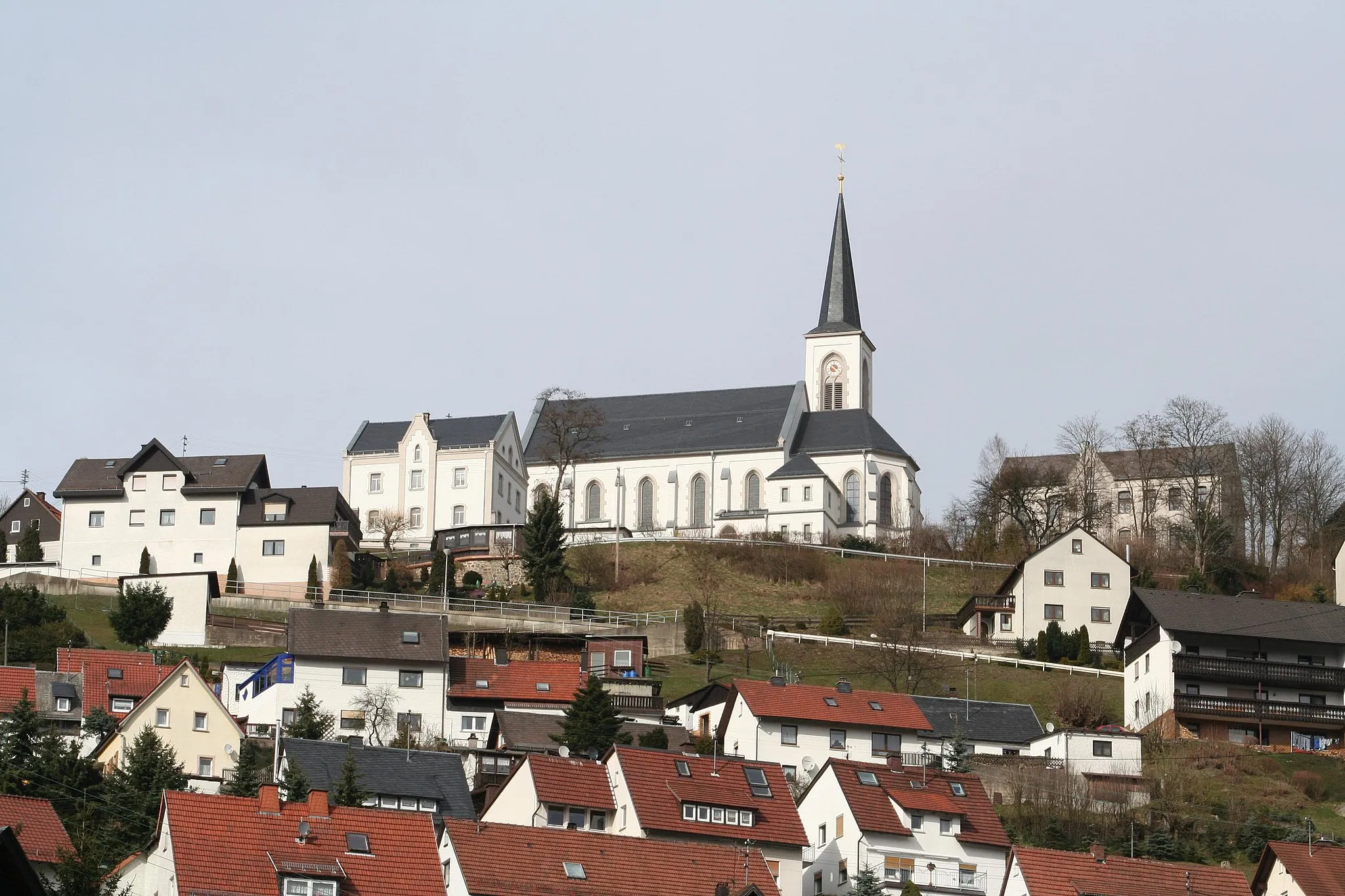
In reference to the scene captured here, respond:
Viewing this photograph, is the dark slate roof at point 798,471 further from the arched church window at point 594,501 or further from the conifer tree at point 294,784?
the conifer tree at point 294,784

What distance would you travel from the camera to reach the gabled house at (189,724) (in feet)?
185

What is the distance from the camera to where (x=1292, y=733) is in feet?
218

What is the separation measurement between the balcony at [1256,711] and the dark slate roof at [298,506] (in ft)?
127

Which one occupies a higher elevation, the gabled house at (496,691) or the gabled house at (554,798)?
the gabled house at (496,691)

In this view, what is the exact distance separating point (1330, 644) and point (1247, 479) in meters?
30.3

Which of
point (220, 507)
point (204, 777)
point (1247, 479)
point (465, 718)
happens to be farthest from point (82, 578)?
point (1247, 479)

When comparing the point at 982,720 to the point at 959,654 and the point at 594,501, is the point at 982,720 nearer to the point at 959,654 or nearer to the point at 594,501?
the point at 959,654

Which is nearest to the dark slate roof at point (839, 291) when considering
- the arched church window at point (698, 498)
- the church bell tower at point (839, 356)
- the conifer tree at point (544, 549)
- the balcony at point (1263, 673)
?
the church bell tower at point (839, 356)

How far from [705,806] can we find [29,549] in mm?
50149

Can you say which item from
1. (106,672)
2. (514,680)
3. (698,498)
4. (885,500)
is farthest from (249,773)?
(698,498)

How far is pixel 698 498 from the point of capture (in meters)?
120

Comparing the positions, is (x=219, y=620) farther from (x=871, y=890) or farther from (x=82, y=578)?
(x=871, y=890)

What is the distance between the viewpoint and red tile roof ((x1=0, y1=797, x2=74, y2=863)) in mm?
38906

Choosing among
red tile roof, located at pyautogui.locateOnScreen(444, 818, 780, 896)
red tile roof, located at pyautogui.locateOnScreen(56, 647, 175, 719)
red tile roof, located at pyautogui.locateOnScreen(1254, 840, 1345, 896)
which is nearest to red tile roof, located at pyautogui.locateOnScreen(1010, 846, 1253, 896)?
red tile roof, located at pyautogui.locateOnScreen(1254, 840, 1345, 896)
